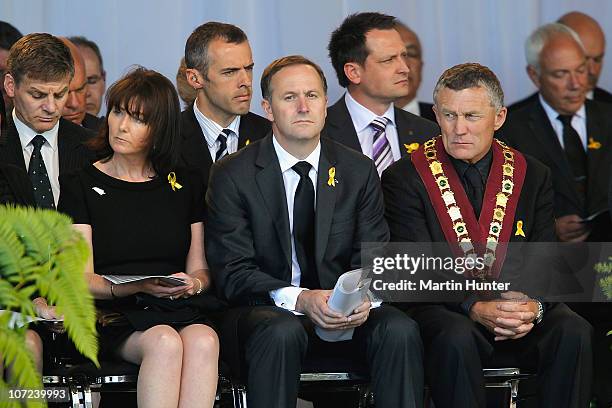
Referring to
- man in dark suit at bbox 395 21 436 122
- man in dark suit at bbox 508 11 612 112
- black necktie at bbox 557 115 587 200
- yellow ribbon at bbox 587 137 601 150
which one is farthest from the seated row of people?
man in dark suit at bbox 508 11 612 112

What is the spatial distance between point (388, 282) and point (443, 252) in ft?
0.87

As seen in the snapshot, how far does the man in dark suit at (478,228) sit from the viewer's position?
4738 millimetres

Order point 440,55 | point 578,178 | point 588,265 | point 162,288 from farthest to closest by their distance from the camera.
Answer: point 440,55 < point 578,178 < point 588,265 < point 162,288

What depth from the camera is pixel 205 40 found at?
595 centimetres

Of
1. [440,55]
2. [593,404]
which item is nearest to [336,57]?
[440,55]

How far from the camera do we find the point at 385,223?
502cm

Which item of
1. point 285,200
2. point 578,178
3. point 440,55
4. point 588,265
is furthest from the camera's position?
point 440,55

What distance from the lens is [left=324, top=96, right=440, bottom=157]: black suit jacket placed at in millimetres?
5796

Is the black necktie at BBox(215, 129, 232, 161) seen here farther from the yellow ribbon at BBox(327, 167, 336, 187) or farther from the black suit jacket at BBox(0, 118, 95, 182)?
the yellow ribbon at BBox(327, 167, 336, 187)

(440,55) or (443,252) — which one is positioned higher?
(440,55)

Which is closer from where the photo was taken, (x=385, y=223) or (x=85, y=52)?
(x=385, y=223)

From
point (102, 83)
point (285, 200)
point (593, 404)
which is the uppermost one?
point (102, 83)

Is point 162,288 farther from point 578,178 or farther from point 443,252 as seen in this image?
point 578,178

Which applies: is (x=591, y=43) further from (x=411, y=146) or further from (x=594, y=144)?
(x=411, y=146)
